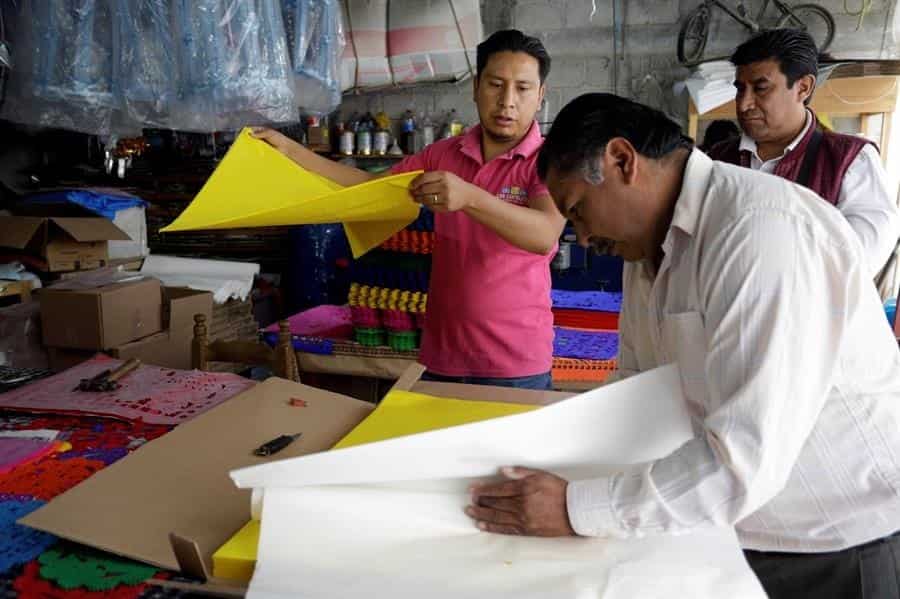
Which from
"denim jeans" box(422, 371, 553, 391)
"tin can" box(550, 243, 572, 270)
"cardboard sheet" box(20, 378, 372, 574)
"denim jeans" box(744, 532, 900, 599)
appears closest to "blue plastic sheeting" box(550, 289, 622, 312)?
"tin can" box(550, 243, 572, 270)

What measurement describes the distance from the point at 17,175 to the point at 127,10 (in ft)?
7.68

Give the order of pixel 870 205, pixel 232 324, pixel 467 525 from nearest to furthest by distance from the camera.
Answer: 1. pixel 467 525
2. pixel 870 205
3. pixel 232 324

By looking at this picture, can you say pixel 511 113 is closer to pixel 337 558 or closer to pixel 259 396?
pixel 259 396

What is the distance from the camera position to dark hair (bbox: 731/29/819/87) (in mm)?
1981

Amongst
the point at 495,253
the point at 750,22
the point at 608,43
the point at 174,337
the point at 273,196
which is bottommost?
the point at 174,337

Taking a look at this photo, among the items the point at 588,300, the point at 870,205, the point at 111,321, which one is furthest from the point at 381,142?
the point at 870,205

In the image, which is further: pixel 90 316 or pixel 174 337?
pixel 174 337

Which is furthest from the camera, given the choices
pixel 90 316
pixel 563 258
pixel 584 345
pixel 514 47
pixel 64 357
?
pixel 563 258

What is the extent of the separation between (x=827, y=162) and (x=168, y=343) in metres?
2.53

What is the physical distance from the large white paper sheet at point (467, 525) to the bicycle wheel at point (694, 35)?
4.20 m

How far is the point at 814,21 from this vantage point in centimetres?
454

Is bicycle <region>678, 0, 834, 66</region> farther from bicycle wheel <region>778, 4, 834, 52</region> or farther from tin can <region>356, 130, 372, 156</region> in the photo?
tin can <region>356, 130, 372, 156</region>

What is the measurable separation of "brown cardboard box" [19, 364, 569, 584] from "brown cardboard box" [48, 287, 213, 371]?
4.98ft

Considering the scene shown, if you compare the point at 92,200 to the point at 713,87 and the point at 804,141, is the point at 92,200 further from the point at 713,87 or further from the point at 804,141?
the point at 713,87
